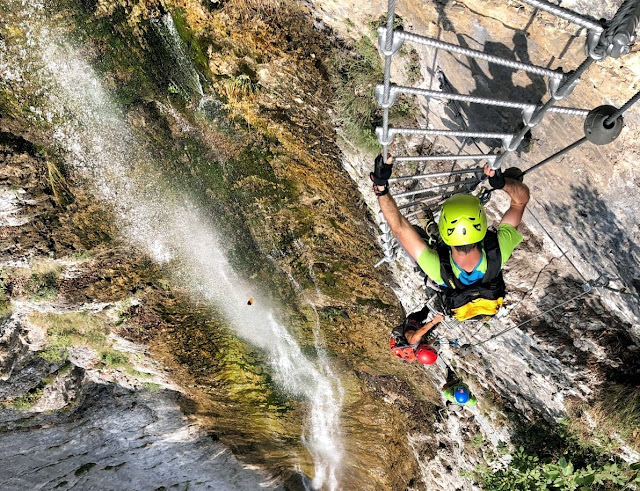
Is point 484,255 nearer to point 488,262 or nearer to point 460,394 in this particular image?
point 488,262

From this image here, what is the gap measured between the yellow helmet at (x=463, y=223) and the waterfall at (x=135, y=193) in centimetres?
419

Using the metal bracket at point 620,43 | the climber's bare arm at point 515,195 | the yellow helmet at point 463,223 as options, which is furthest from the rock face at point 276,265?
the metal bracket at point 620,43

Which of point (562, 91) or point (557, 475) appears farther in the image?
point (557, 475)

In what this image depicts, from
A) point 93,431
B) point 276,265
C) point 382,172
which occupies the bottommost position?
point 382,172

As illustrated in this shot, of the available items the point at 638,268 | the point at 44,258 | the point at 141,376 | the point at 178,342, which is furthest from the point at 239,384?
the point at 638,268

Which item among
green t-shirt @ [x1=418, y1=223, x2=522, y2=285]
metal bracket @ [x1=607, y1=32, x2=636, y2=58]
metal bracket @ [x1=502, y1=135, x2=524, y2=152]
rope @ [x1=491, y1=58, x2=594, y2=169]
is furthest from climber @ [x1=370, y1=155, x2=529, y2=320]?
metal bracket @ [x1=607, y1=32, x2=636, y2=58]

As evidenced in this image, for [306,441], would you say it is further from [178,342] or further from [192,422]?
[178,342]

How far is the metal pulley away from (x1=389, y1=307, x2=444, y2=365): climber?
3.16 m

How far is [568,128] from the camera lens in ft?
14.3

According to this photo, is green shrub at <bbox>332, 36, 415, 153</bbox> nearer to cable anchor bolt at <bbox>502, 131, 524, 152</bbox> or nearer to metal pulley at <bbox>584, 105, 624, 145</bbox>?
cable anchor bolt at <bbox>502, 131, 524, 152</bbox>

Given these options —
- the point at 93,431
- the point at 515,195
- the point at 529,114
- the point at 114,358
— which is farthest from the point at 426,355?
the point at 93,431

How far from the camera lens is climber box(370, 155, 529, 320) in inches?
151

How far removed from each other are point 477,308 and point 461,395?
2.59 meters

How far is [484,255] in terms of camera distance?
160 inches
